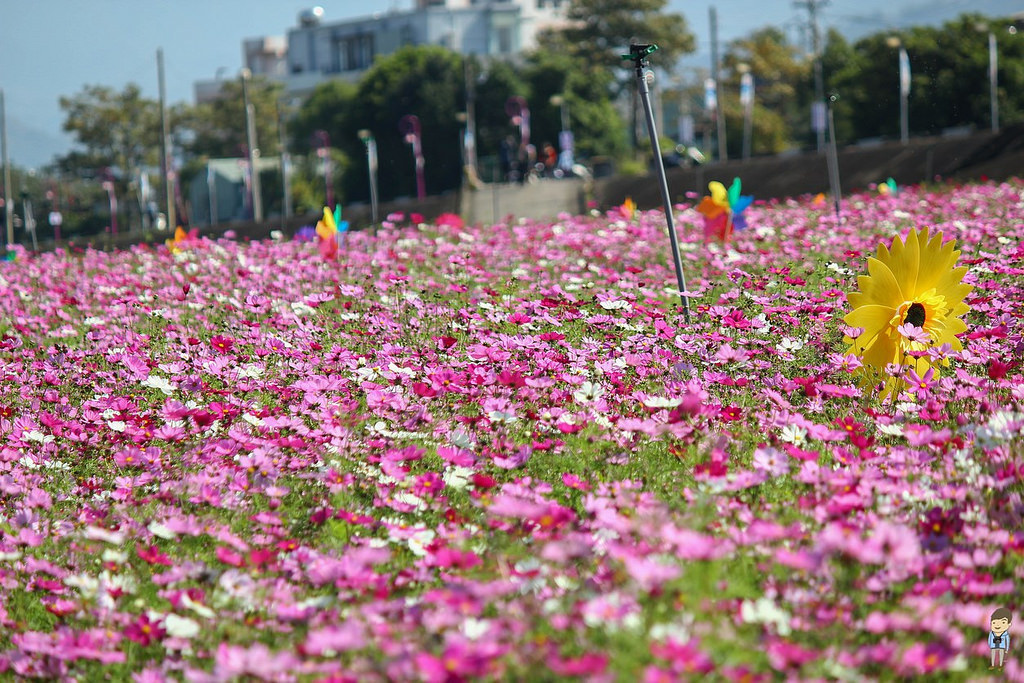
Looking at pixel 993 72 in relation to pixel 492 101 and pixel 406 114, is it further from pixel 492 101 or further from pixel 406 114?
pixel 406 114

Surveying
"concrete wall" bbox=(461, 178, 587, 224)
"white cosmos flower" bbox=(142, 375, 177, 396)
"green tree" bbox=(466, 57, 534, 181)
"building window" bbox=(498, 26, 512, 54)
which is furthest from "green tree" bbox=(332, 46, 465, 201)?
"white cosmos flower" bbox=(142, 375, 177, 396)

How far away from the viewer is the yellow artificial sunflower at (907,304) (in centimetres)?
406

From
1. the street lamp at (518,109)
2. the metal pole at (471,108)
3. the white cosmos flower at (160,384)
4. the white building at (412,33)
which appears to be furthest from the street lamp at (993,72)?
the white building at (412,33)

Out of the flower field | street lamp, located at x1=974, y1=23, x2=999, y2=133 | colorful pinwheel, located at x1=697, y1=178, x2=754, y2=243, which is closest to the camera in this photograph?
the flower field

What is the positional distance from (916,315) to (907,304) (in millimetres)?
144

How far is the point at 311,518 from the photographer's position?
118 inches

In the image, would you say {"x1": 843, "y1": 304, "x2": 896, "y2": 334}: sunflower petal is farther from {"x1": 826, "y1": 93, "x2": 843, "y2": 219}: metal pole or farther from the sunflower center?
{"x1": 826, "y1": 93, "x2": 843, "y2": 219}: metal pole

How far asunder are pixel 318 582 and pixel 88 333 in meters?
4.19

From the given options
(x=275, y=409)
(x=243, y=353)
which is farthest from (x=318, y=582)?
(x=243, y=353)

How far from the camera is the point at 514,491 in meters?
2.89

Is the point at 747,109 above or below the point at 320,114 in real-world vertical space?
below

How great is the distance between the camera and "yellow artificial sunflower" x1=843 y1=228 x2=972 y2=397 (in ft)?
13.3

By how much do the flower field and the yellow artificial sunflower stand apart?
3.7 inches

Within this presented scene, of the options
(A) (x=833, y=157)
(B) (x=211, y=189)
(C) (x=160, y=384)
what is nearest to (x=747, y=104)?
(B) (x=211, y=189)
